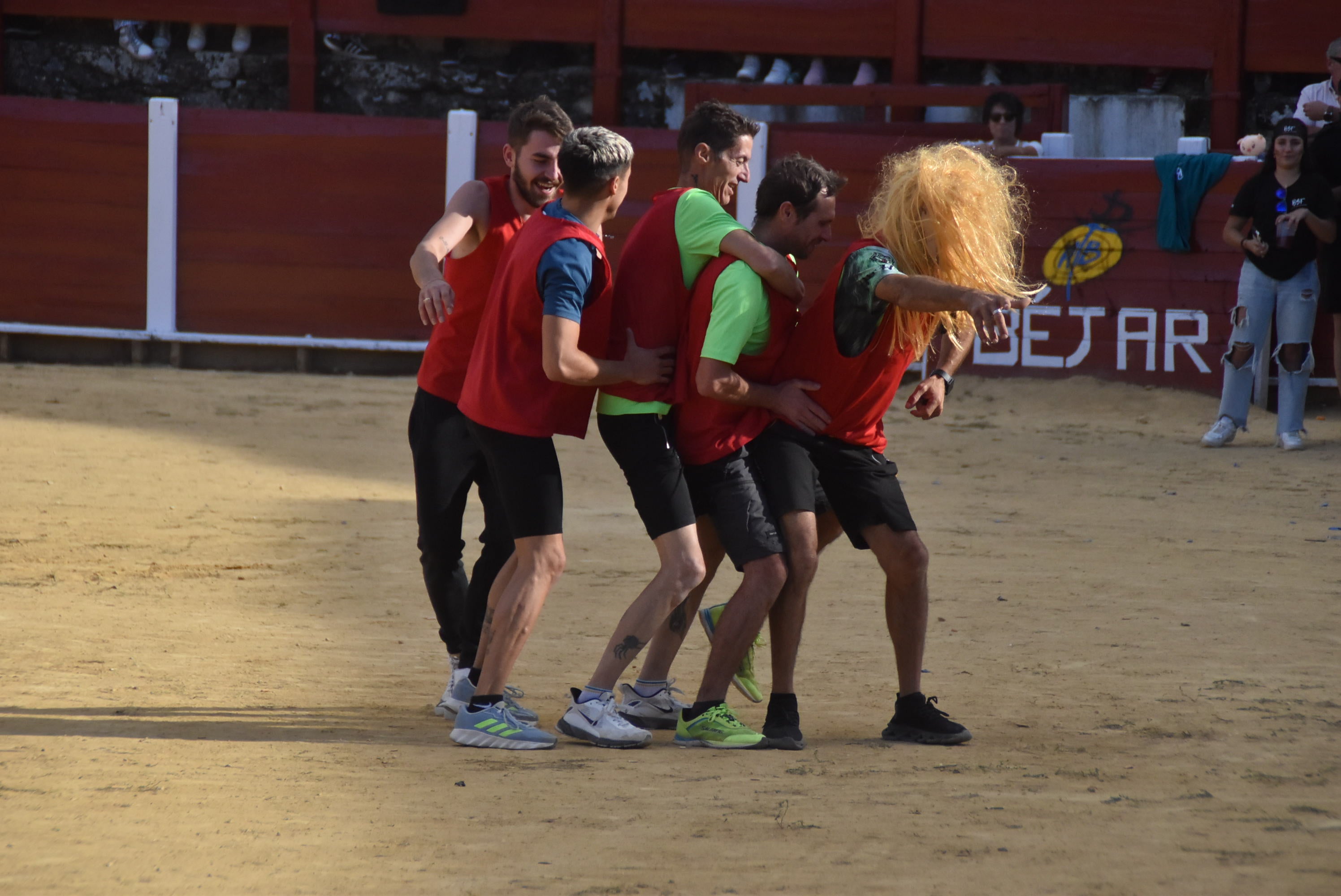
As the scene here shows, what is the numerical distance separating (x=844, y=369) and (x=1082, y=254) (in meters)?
7.62

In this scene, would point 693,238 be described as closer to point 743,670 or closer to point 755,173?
point 743,670

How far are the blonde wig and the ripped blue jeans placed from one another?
5.75m

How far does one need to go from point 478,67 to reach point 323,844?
11344mm

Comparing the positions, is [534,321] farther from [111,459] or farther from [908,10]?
[908,10]

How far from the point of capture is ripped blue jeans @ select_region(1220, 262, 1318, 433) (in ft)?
28.9

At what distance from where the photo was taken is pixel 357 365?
39.8 ft

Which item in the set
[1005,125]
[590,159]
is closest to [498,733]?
[590,159]

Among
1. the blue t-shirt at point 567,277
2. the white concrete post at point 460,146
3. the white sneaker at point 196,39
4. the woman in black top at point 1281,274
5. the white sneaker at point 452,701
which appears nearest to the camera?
the blue t-shirt at point 567,277

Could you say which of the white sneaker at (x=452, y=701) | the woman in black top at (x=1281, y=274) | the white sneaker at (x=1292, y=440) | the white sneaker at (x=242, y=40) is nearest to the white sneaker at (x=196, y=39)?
the white sneaker at (x=242, y=40)

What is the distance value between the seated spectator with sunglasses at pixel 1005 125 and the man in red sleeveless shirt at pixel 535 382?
7437 millimetres

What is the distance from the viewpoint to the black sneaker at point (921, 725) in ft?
11.9

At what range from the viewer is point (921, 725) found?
12.0 feet

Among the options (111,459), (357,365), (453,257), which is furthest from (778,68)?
(453,257)

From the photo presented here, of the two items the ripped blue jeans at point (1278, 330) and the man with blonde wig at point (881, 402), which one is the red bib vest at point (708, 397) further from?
the ripped blue jeans at point (1278, 330)
